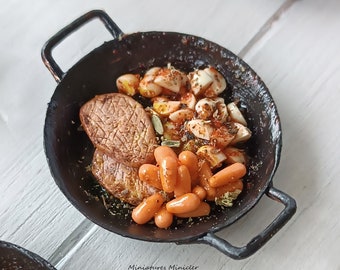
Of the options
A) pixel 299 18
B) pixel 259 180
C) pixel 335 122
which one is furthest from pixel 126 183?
pixel 299 18

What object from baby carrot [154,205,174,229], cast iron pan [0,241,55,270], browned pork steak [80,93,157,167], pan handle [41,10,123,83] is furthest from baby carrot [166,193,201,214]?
pan handle [41,10,123,83]

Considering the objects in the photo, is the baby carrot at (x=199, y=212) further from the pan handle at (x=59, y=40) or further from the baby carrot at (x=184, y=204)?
the pan handle at (x=59, y=40)

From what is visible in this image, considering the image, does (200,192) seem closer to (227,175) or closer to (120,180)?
(227,175)

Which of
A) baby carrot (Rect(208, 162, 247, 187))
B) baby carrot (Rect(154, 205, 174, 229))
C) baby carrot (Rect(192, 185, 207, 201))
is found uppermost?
baby carrot (Rect(208, 162, 247, 187))

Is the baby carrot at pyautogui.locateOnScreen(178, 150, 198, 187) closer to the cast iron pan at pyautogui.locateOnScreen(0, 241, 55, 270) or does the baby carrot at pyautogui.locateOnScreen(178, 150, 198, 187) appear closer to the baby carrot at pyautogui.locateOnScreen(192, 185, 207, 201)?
the baby carrot at pyautogui.locateOnScreen(192, 185, 207, 201)

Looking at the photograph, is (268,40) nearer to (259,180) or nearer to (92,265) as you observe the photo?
(259,180)

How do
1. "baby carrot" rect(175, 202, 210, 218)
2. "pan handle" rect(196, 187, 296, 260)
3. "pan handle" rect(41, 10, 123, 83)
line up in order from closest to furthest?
"pan handle" rect(196, 187, 296, 260)
"baby carrot" rect(175, 202, 210, 218)
"pan handle" rect(41, 10, 123, 83)

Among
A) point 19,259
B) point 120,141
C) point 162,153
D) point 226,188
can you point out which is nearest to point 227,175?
point 226,188

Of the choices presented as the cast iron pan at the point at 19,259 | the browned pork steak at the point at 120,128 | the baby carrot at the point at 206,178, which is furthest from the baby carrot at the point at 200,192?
the cast iron pan at the point at 19,259

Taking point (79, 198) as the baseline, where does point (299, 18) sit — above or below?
above
